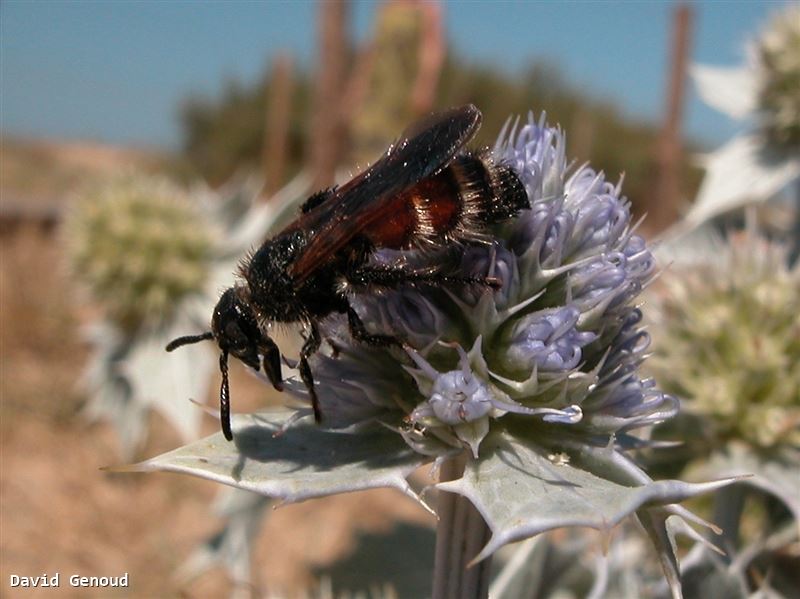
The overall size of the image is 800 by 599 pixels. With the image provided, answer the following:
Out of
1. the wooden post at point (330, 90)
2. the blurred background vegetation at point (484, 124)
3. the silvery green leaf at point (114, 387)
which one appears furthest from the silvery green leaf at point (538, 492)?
the blurred background vegetation at point (484, 124)

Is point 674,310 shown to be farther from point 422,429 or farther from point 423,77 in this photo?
point 423,77

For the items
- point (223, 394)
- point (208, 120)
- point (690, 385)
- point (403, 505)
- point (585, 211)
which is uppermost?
point (208, 120)

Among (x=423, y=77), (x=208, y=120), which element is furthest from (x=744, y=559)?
(x=208, y=120)

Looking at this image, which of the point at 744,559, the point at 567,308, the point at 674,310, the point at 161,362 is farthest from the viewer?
the point at 161,362

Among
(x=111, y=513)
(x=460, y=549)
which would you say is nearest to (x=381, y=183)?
(x=460, y=549)

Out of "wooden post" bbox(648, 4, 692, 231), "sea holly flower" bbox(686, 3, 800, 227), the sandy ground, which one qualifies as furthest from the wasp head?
"wooden post" bbox(648, 4, 692, 231)

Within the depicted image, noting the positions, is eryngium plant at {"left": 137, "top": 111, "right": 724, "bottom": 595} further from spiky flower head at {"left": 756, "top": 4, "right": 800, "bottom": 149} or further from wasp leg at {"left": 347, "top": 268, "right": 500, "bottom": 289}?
spiky flower head at {"left": 756, "top": 4, "right": 800, "bottom": 149}
